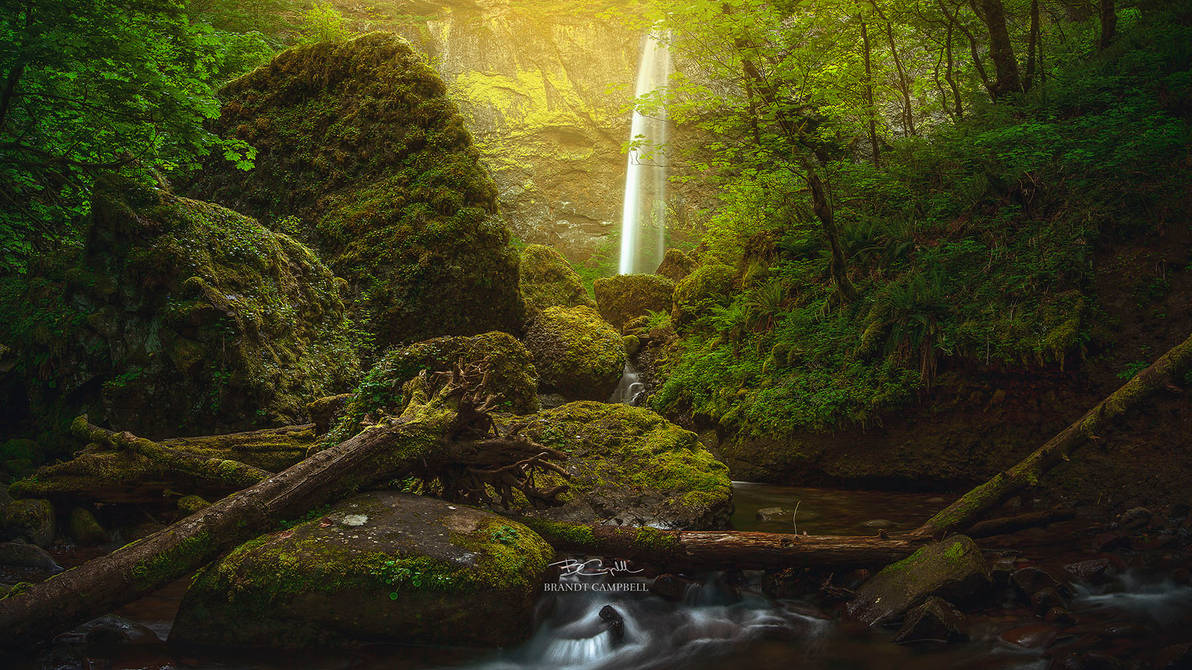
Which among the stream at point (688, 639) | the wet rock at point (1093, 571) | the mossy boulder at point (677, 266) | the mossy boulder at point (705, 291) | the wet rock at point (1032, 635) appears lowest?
the stream at point (688, 639)

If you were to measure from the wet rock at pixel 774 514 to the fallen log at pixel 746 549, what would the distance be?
182 cm

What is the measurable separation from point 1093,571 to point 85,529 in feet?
25.5

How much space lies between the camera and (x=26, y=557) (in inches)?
167

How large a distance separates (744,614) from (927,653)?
1129 millimetres

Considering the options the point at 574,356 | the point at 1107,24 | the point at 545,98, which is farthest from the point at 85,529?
the point at 545,98

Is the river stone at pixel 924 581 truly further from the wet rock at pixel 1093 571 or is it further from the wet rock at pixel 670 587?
the wet rock at pixel 670 587

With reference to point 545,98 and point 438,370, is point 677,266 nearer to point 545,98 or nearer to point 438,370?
point 438,370

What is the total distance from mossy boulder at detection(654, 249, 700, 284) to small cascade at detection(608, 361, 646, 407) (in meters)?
5.21

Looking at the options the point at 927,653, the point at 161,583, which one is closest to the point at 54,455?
the point at 161,583

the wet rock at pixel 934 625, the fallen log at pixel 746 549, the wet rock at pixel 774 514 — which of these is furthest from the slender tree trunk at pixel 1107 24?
the wet rock at pixel 934 625

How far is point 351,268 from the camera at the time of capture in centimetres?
962

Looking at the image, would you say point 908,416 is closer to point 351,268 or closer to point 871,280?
point 871,280

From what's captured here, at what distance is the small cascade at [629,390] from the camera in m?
11.4
